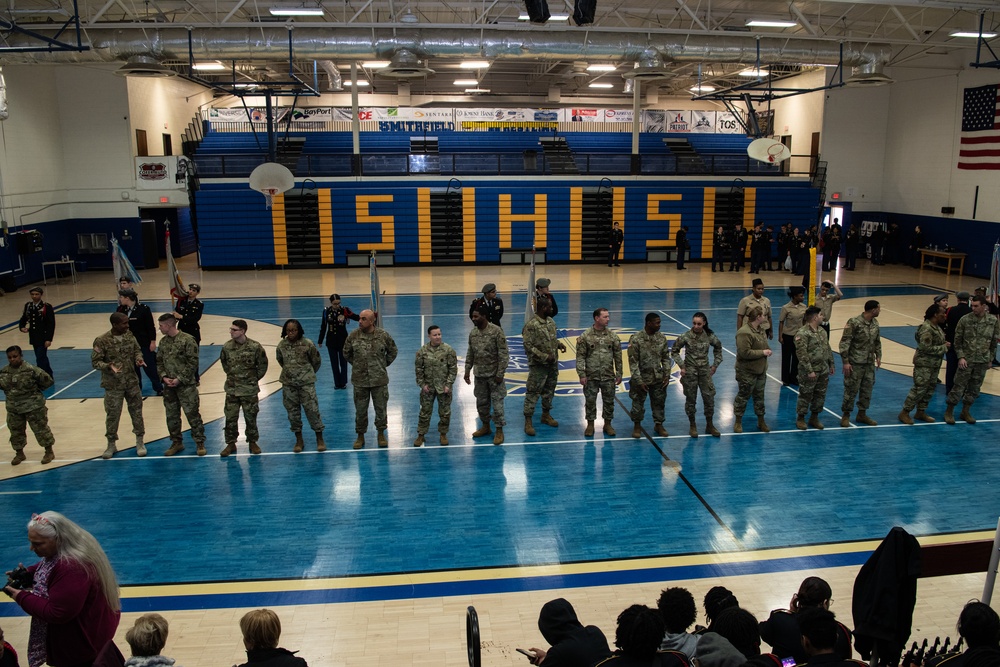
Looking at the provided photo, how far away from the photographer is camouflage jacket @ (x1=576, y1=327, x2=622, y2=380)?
10.2 meters

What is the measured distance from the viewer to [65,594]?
417cm

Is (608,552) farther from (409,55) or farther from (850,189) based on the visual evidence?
(850,189)

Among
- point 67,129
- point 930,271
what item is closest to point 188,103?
point 67,129

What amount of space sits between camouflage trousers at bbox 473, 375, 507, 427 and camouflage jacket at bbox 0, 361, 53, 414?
5518mm

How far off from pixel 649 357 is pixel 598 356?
687 millimetres

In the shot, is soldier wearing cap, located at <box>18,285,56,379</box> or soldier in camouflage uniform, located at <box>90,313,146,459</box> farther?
soldier wearing cap, located at <box>18,285,56,379</box>

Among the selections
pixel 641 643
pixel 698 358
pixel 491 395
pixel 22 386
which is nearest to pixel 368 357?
pixel 491 395

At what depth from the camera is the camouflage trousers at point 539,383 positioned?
10.7 metres

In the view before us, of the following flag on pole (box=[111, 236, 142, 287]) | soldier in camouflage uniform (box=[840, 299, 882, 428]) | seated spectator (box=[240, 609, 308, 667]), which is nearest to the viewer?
seated spectator (box=[240, 609, 308, 667])

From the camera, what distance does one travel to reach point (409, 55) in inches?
816

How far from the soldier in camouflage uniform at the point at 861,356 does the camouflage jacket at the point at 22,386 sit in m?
10.7

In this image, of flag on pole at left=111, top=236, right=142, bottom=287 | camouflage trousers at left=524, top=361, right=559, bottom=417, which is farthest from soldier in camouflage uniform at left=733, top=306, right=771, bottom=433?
flag on pole at left=111, top=236, right=142, bottom=287

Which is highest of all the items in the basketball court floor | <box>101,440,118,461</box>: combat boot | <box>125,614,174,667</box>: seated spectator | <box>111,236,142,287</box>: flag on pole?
<box>111,236,142,287</box>: flag on pole

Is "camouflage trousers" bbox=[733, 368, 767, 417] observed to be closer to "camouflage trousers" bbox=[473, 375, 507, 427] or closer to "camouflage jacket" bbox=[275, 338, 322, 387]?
"camouflage trousers" bbox=[473, 375, 507, 427]
